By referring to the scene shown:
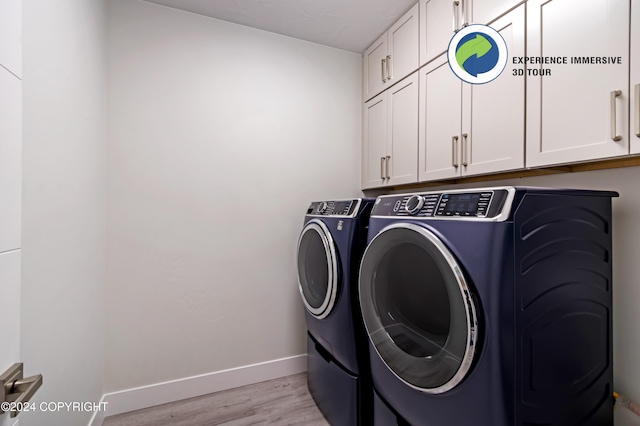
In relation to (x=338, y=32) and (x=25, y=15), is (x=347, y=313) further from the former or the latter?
(x=338, y=32)

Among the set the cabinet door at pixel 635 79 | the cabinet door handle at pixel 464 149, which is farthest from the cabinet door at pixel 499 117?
the cabinet door at pixel 635 79

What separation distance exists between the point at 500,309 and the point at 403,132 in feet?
4.68

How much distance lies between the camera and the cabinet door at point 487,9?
1278mm

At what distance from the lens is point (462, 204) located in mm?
938

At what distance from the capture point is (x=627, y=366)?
108cm

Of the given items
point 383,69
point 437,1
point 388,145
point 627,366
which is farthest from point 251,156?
point 627,366

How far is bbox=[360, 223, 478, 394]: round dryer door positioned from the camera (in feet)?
2.89

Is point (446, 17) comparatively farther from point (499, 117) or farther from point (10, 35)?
point (10, 35)

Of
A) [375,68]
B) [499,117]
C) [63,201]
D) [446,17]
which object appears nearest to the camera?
[63,201]

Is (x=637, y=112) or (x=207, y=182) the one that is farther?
(x=207, y=182)

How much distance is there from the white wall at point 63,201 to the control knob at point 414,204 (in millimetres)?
1310

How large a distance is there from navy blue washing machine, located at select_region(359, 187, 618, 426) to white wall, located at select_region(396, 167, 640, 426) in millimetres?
84

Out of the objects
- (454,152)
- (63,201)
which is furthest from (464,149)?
(63,201)

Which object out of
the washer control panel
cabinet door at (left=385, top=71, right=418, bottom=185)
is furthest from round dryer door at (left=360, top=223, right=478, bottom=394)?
cabinet door at (left=385, top=71, right=418, bottom=185)
